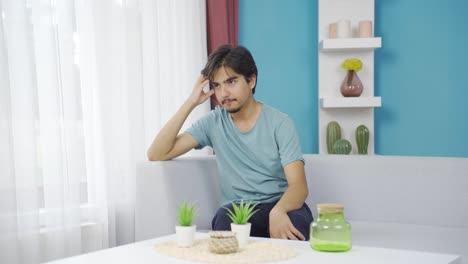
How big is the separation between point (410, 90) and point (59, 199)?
2.29 metres

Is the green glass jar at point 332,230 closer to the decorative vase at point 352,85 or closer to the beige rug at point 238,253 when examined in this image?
the beige rug at point 238,253

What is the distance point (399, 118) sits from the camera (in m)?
3.75

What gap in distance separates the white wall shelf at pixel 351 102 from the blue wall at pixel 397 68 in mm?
246

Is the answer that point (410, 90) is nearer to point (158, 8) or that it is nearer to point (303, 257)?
point (158, 8)

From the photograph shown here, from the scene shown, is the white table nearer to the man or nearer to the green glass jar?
the green glass jar

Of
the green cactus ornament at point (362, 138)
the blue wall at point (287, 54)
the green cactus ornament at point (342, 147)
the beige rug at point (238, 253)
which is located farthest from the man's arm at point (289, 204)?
the blue wall at point (287, 54)

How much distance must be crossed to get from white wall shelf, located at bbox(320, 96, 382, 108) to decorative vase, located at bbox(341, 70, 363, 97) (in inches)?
1.6

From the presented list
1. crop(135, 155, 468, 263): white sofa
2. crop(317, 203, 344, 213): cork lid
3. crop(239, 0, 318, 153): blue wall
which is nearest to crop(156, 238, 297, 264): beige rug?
crop(317, 203, 344, 213): cork lid

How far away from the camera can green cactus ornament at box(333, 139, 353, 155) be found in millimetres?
3475

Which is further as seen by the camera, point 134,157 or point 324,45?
point 324,45

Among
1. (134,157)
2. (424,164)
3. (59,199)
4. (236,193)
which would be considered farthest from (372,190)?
(59,199)

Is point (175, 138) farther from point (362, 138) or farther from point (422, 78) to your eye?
point (422, 78)

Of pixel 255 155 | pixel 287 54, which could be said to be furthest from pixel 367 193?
pixel 287 54

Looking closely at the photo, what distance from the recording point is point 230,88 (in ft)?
7.68
